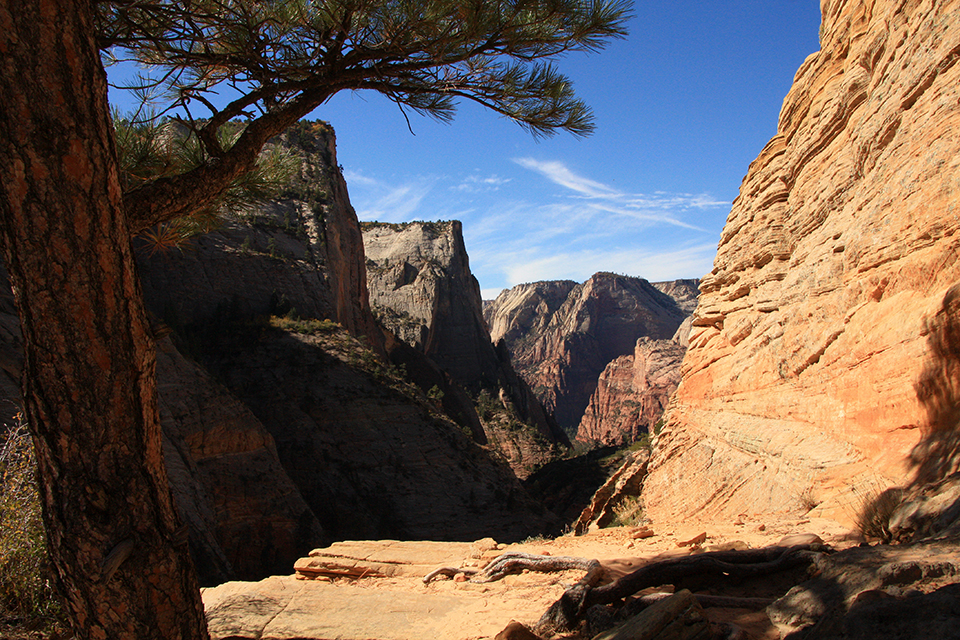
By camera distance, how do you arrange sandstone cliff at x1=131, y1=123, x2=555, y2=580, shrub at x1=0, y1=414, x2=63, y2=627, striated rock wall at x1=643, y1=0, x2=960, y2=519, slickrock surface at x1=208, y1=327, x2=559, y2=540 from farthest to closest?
slickrock surface at x1=208, y1=327, x2=559, y2=540, sandstone cliff at x1=131, y1=123, x2=555, y2=580, striated rock wall at x1=643, y1=0, x2=960, y2=519, shrub at x1=0, y1=414, x2=63, y2=627

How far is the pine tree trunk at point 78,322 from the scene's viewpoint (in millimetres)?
2688

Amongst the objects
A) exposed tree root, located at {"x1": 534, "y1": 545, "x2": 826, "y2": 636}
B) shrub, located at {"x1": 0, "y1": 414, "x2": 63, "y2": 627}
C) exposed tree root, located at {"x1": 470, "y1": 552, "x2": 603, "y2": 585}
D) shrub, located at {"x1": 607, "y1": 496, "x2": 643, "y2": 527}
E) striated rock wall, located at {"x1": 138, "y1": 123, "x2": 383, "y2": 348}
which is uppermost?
striated rock wall, located at {"x1": 138, "y1": 123, "x2": 383, "y2": 348}

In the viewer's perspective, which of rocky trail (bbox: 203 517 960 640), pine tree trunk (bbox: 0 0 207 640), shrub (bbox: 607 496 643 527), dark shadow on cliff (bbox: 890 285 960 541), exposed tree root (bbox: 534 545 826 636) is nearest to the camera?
rocky trail (bbox: 203 517 960 640)

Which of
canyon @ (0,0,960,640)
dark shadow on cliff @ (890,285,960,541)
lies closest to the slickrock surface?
canyon @ (0,0,960,640)

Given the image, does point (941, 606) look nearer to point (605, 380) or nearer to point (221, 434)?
point (221, 434)

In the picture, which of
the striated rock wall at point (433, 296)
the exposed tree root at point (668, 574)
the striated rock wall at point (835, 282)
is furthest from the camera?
the striated rock wall at point (433, 296)

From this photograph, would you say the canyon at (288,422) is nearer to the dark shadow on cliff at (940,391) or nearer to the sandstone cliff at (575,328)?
the dark shadow on cliff at (940,391)

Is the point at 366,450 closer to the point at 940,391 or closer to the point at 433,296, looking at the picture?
the point at 940,391

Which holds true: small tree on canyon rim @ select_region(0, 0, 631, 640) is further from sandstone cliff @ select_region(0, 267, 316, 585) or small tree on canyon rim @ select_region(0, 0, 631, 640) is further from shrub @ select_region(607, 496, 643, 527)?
sandstone cliff @ select_region(0, 267, 316, 585)

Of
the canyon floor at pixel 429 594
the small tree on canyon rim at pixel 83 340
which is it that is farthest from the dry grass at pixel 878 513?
the small tree on canyon rim at pixel 83 340

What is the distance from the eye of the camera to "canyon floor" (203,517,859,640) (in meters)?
4.26

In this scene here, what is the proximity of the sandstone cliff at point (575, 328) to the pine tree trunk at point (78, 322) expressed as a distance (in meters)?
110

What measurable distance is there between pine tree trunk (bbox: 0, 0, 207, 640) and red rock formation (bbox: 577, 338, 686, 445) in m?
78.7

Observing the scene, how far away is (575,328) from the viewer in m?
126
